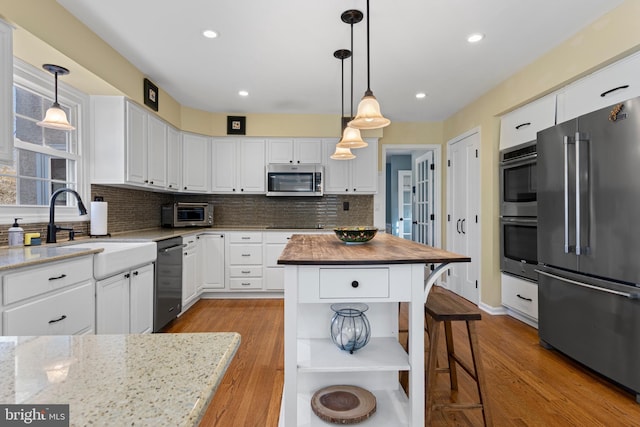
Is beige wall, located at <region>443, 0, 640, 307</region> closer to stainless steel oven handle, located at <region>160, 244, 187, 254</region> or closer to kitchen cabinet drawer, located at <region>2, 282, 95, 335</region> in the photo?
stainless steel oven handle, located at <region>160, 244, 187, 254</region>

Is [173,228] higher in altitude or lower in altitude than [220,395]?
higher

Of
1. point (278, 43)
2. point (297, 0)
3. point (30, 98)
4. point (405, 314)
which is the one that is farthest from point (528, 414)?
point (30, 98)

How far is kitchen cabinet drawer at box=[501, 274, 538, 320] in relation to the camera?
3.01 meters

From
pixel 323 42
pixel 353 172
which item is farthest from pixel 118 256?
pixel 353 172

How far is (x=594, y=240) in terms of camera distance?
2121 millimetres

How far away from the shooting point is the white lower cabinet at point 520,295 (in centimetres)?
301

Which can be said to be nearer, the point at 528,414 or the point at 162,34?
the point at 528,414

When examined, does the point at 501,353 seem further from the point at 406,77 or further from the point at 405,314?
the point at 406,77

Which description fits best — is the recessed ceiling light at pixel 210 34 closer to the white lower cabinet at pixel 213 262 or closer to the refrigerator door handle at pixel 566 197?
the white lower cabinet at pixel 213 262

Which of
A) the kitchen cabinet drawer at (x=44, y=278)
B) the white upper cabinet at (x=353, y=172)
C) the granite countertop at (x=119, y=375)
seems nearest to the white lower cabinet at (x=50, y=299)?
the kitchen cabinet drawer at (x=44, y=278)

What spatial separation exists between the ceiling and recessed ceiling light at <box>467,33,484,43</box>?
4 centimetres

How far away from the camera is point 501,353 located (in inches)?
102

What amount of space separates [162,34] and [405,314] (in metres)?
3.48

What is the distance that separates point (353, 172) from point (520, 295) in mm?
2477
